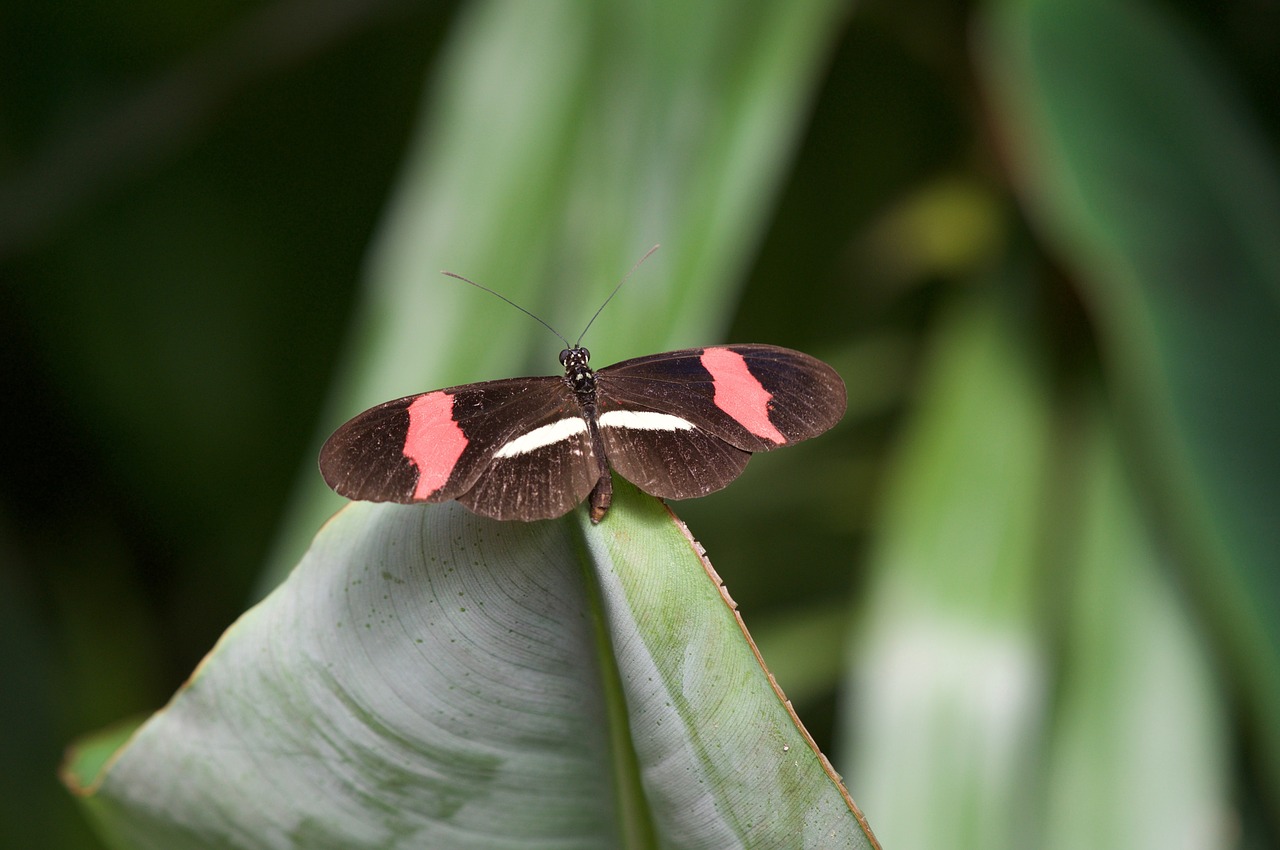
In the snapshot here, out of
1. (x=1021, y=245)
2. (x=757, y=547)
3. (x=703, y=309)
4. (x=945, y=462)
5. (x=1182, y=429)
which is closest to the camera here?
(x=703, y=309)

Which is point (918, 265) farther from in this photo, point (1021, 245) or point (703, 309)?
point (703, 309)

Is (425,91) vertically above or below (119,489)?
above

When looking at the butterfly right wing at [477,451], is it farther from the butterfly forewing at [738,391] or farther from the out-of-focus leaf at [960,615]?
the out-of-focus leaf at [960,615]

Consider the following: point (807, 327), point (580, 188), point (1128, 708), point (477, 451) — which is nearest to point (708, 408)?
point (477, 451)

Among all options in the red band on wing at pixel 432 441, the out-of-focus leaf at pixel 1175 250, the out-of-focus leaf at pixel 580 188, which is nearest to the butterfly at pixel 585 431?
the red band on wing at pixel 432 441

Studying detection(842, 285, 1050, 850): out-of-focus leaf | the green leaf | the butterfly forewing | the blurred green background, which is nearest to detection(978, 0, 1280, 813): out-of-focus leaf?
the blurred green background

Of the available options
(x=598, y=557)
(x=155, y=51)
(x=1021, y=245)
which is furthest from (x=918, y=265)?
(x=155, y=51)

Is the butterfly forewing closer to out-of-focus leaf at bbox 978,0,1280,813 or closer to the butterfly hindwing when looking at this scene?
the butterfly hindwing

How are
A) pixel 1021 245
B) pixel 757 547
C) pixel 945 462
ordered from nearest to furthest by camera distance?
pixel 945 462 → pixel 1021 245 → pixel 757 547
